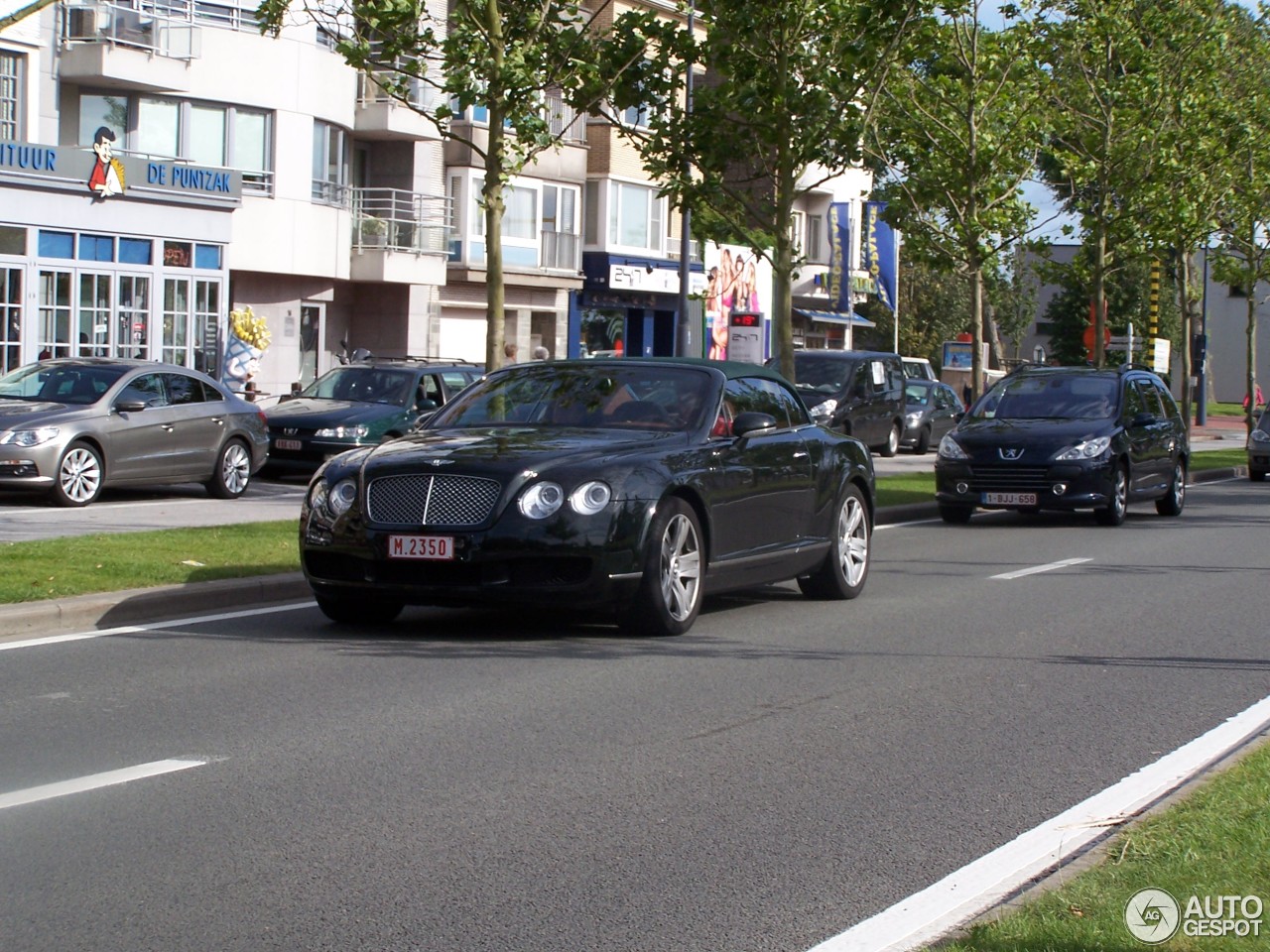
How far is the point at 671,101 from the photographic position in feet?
75.8

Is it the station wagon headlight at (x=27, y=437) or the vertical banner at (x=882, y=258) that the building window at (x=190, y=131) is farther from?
the vertical banner at (x=882, y=258)

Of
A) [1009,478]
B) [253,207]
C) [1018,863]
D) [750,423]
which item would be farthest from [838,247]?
[1018,863]

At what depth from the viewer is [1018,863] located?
5613 mm

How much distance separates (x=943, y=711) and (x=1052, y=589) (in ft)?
18.1

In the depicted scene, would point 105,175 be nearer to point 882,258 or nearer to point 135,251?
point 135,251

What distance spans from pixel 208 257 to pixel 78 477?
17.1 m

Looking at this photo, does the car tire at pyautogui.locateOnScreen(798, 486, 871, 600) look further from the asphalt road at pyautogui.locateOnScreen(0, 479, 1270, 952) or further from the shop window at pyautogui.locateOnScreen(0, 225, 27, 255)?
the shop window at pyautogui.locateOnScreen(0, 225, 27, 255)

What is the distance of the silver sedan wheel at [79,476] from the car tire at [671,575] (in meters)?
9.75

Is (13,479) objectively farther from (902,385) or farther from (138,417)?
(902,385)

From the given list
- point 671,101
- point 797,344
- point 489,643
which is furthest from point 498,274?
point 797,344

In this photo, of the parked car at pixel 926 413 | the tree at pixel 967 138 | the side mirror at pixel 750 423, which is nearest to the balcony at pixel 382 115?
the parked car at pixel 926 413

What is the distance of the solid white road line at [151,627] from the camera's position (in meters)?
9.86

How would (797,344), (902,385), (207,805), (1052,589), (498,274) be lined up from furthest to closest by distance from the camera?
(797,344), (902,385), (498,274), (1052,589), (207,805)

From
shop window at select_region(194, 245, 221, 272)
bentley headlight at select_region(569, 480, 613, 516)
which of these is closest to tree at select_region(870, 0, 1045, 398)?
shop window at select_region(194, 245, 221, 272)
